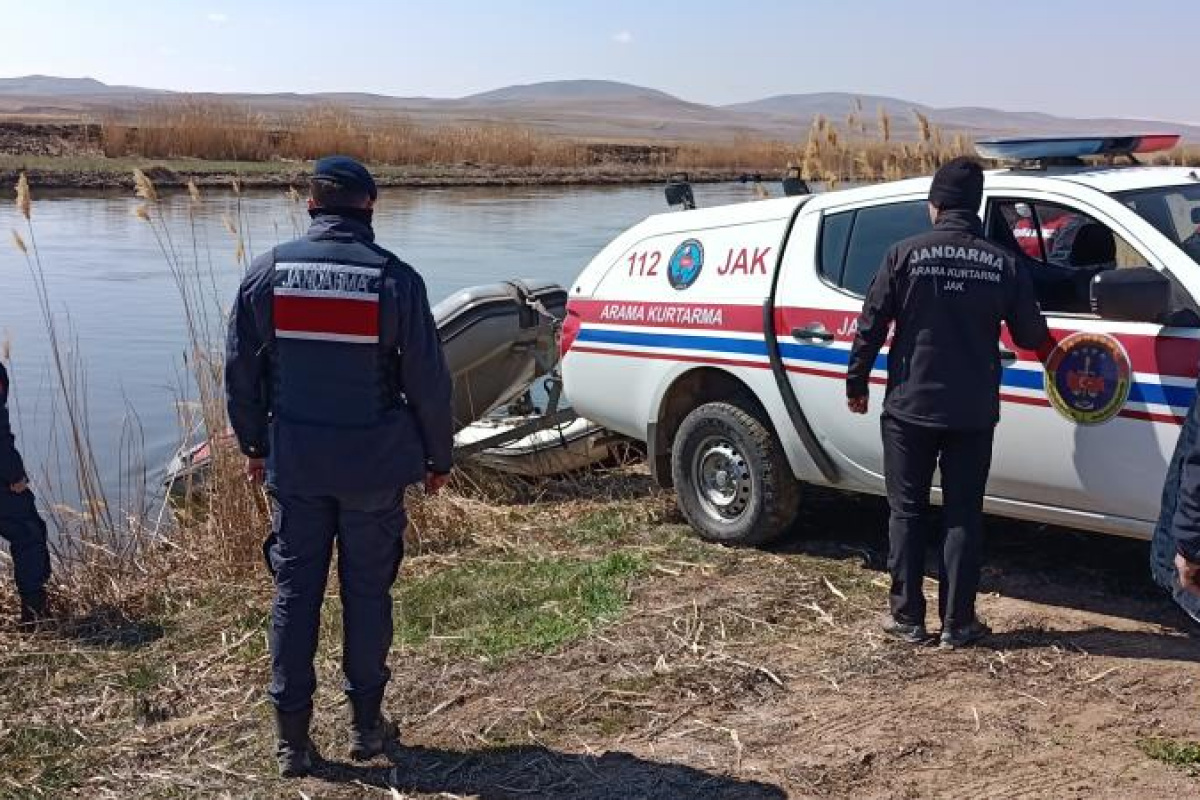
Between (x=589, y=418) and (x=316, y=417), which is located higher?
(x=316, y=417)

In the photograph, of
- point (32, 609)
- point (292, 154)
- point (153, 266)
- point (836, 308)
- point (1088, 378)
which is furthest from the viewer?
point (292, 154)

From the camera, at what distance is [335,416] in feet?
14.2

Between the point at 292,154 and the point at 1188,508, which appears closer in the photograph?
the point at 1188,508

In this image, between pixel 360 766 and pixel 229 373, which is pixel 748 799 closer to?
pixel 360 766

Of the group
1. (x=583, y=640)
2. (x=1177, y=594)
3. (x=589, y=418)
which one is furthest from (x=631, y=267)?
(x=1177, y=594)

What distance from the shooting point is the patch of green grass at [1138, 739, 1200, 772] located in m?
4.28

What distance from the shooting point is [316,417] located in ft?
14.2

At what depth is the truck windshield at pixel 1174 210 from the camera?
5.37 m

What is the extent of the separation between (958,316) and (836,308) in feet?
3.53

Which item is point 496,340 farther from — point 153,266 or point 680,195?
point 153,266

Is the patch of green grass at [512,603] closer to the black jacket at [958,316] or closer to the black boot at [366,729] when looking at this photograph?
the black boot at [366,729]

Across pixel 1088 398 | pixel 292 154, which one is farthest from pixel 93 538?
pixel 292 154

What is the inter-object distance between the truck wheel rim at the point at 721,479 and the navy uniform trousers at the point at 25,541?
121 inches

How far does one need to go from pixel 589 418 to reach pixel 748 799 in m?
3.63
